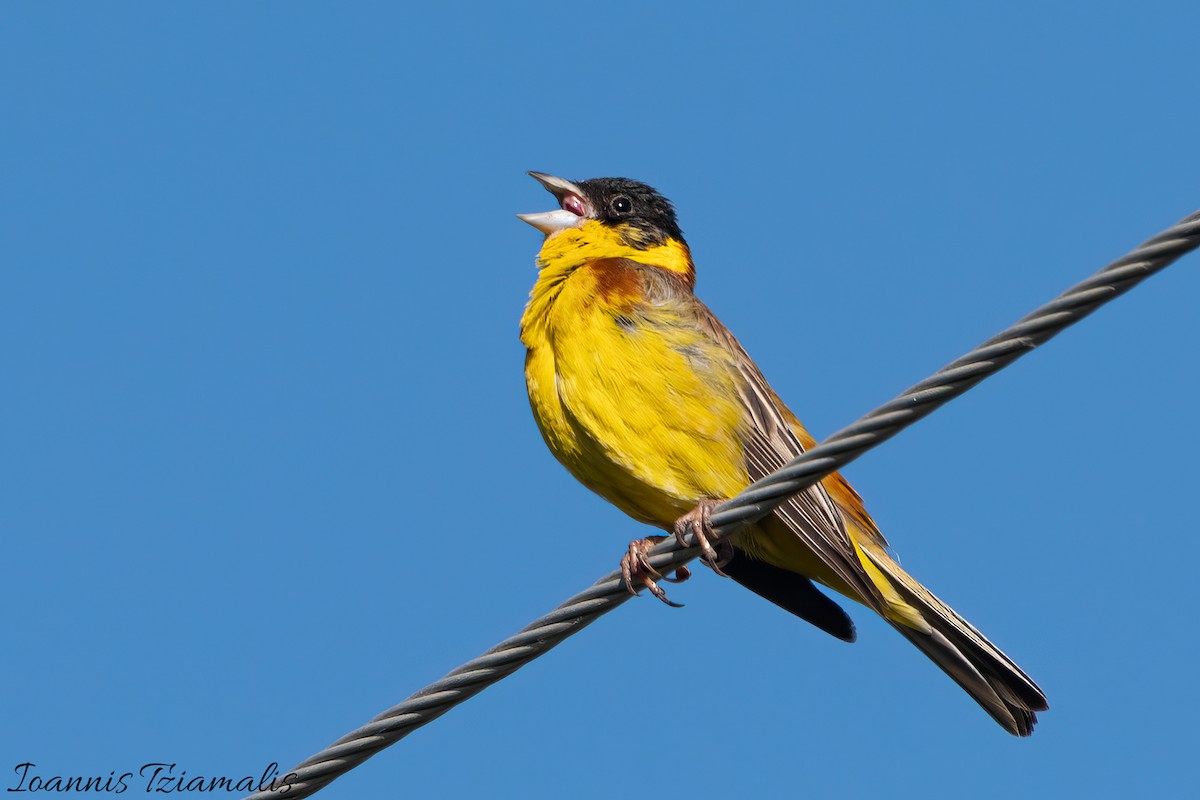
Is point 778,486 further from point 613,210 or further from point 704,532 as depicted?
point 613,210

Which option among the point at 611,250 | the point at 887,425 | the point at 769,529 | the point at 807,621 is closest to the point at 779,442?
the point at 769,529

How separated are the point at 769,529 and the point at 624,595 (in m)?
1.97

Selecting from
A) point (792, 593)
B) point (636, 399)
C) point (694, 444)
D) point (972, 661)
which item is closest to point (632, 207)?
point (636, 399)

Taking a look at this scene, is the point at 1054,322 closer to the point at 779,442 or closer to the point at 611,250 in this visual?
the point at 779,442

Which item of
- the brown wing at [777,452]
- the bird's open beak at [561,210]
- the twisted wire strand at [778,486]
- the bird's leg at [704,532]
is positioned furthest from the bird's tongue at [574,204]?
the twisted wire strand at [778,486]

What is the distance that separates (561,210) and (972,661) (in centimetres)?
336

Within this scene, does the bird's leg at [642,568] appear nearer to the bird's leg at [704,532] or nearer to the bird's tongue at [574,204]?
the bird's leg at [704,532]

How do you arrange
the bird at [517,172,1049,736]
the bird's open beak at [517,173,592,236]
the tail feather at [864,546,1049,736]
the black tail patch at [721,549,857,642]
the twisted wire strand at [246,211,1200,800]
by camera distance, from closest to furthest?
the twisted wire strand at [246,211,1200,800], the bird at [517,172,1049,736], the tail feather at [864,546,1049,736], the black tail patch at [721,549,857,642], the bird's open beak at [517,173,592,236]

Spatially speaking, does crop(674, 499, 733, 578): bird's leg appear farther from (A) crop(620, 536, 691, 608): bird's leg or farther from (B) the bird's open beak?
(B) the bird's open beak

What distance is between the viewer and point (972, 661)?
643 cm

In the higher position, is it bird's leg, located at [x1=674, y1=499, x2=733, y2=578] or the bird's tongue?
the bird's tongue

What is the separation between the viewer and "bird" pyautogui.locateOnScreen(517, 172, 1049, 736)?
615 centimetres

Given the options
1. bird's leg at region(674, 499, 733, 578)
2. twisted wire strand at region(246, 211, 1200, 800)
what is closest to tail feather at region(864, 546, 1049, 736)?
bird's leg at region(674, 499, 733, 578)

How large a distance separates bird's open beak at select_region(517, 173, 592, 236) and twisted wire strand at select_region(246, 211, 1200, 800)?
10.1 ft
